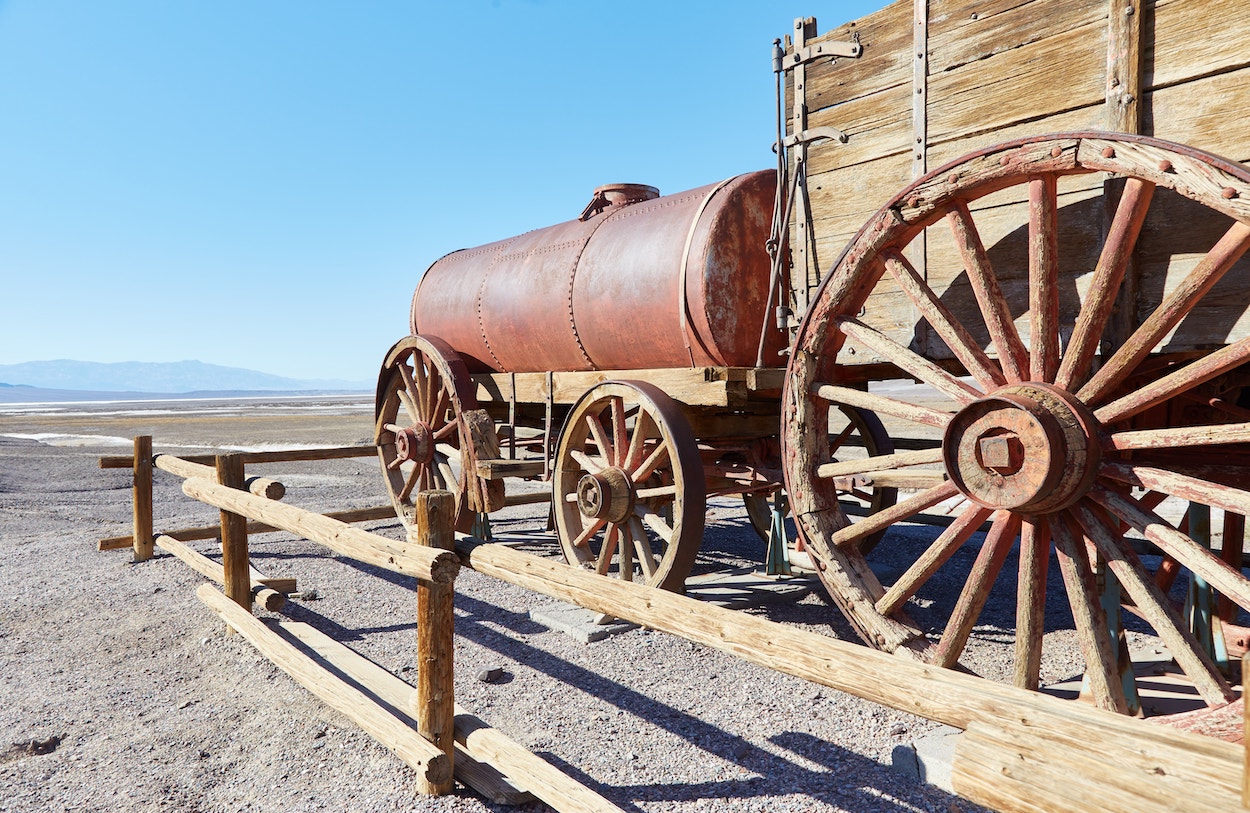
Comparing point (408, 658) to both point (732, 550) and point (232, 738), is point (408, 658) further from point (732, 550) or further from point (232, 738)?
point (732, 550)

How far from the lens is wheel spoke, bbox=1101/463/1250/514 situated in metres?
2.58

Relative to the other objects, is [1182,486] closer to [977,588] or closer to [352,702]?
[977,588]

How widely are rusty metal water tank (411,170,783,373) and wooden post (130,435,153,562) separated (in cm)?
281

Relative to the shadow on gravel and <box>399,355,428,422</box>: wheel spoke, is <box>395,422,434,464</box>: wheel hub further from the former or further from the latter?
the shadow on gravel

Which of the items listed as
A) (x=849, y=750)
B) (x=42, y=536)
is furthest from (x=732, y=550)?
(x=42, y=536)

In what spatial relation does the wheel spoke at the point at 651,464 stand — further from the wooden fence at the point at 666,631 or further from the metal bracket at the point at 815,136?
the metal bracket at the point at 815,136

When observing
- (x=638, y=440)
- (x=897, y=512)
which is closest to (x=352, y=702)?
(x=638, y=440)

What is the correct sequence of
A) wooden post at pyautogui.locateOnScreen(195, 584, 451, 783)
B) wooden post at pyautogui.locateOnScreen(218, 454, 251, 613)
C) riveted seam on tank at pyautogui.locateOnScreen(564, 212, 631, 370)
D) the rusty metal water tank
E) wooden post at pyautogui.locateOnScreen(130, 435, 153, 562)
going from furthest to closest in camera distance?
wooden post at pyautogui.locateOnScreen(130, 435, 153, 562), riveted seam on tank at pyautogui.locateOnScreen(564, 212, 631, 370), wooden post at pyautogui.locateOnScreen(218, 454, 251, 613), the rusty metal water tank, wooden post at pyautogui.locateOnScreen(195, 584, 451, 783)

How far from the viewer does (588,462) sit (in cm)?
550

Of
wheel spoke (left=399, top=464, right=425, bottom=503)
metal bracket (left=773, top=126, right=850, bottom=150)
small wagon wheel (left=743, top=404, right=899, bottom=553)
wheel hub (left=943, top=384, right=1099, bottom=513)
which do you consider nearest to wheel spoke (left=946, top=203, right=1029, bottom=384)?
wheel hub (left=943, top=384, right=1099, bottom=513)

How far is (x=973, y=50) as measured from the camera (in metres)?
3.63

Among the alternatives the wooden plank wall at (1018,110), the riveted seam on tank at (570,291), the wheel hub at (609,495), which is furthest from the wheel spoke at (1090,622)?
the riveted seam on tank at (570,291)

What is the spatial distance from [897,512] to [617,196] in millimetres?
3540

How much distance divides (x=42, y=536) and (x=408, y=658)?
6058 millimetres
